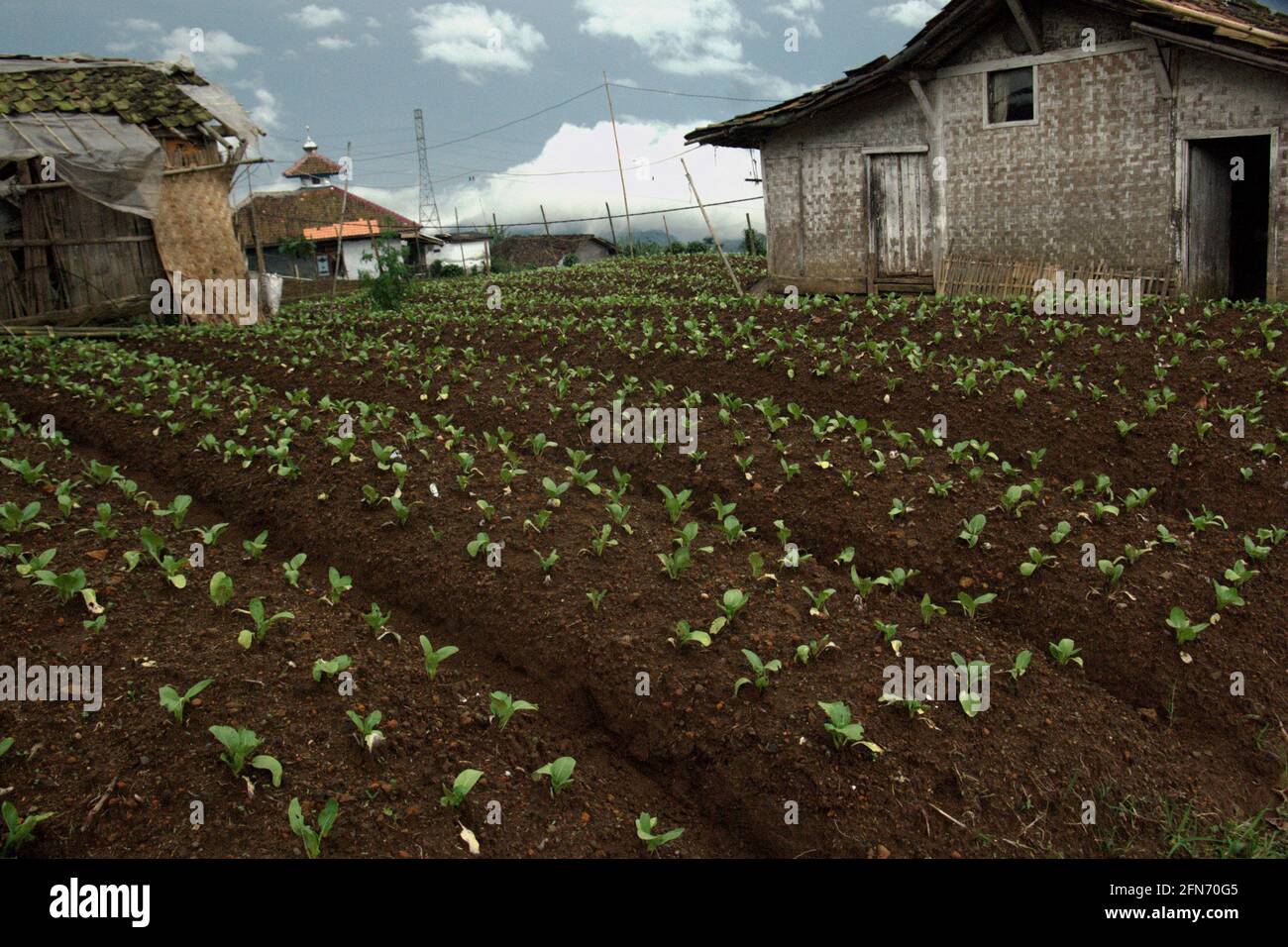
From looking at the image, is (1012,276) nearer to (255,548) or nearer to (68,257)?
(255,548)

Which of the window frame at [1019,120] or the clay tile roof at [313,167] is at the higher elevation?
the clay tile roof at [313,167]

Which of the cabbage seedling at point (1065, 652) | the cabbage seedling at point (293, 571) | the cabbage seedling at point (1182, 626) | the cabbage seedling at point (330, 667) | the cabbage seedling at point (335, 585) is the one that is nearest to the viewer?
the cabbage seedling at point (330, 667)

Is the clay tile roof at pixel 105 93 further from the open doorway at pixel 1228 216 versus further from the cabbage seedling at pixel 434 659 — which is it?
the open doorway at pixel 1228 216

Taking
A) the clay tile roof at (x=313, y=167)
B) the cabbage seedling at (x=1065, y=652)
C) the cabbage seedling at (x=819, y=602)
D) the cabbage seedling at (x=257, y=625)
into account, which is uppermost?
the clay tile roof at (x=313, y=167)

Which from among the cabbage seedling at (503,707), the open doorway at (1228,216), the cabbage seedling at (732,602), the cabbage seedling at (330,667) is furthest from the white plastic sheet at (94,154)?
the open doorway at (1228,216)

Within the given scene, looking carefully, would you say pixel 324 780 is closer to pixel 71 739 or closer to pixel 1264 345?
pixel 71 739

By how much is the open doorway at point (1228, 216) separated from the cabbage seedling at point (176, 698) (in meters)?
16.2

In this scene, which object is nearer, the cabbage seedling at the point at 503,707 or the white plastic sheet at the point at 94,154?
the cabbage seedling at the point at 503,707

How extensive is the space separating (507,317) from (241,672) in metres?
12.1

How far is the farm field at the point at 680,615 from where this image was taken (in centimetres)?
432

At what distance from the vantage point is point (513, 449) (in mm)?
8992

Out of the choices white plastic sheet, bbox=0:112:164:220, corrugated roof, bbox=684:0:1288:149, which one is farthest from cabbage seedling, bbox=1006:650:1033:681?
white plastic sheet, bbox=0:112:164:220

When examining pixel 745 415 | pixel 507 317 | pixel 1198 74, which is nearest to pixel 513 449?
pixel 745 415

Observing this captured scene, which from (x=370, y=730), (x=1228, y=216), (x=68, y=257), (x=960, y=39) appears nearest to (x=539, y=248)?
(x=68, y=257)
